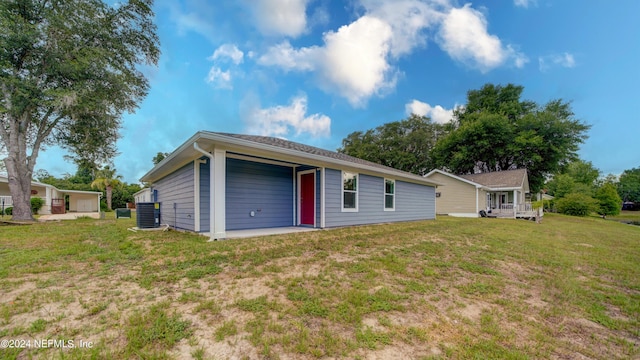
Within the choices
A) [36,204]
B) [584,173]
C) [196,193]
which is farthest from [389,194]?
[584,173]

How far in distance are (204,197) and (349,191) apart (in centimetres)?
463

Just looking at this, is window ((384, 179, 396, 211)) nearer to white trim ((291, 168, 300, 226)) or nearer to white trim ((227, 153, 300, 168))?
white trim ((291, 168, 300, 226))

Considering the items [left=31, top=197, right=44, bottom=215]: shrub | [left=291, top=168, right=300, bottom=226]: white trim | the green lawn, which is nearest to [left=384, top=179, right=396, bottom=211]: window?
[left=291, top=168, right=300, bottom=226]: white trim

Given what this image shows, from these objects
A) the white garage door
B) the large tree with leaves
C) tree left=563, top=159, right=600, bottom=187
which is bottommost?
the white garage door

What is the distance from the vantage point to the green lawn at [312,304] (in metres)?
1.80

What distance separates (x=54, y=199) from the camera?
21.3 m

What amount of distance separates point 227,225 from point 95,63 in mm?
9853

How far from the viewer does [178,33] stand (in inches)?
382

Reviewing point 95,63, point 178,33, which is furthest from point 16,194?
point 178,33

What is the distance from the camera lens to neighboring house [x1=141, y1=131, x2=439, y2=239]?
5621 millimetres

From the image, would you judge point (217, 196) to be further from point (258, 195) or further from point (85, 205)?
point (85, 205)

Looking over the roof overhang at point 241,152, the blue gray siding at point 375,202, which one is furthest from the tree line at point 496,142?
the roof overhang at point 241,152

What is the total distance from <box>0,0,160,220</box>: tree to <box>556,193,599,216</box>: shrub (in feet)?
105

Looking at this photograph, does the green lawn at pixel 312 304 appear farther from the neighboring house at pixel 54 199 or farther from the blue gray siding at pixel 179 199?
the neighboring house at pixel 54 199
